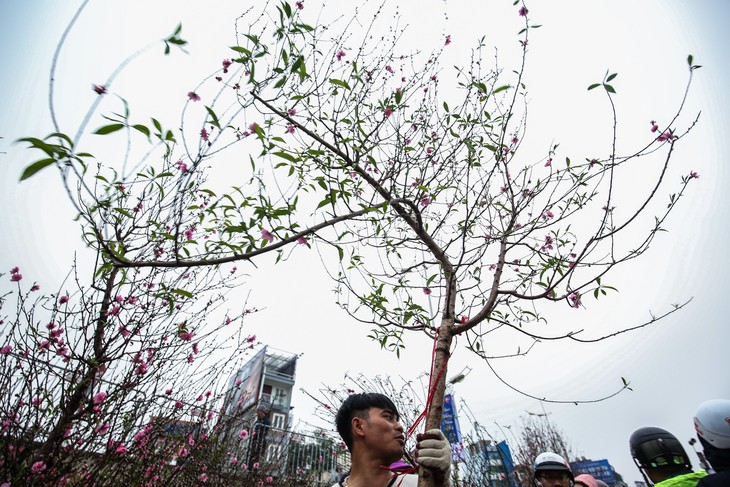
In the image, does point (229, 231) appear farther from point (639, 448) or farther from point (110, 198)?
point (639, 448)

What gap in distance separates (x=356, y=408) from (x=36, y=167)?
1.96 metres

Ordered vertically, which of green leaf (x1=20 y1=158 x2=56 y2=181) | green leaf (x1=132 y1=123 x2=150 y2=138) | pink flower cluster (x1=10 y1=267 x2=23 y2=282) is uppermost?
pink flower cluster (x1=10 y1=267 x2=23 y2=282)

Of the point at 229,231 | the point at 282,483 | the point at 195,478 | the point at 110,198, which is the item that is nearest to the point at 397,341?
the point at 229,231

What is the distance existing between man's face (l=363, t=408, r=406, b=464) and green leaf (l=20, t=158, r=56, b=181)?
1941 mm

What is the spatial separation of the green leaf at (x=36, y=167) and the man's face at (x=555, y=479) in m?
4.04

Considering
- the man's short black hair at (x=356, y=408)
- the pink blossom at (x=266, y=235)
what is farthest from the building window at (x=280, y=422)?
the pink blossom at (x=266, y=235)

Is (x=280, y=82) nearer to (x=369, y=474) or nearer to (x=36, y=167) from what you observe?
(x=36, y=167)

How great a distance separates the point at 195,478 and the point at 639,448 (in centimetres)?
503

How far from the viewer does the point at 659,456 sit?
263 centimetres

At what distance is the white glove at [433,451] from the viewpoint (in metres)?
1.31

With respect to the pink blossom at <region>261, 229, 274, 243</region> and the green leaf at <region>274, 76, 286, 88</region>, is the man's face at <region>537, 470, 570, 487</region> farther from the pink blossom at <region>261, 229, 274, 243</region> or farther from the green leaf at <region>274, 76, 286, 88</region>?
the green leaf at <region>274, 76, 286, 88</region>

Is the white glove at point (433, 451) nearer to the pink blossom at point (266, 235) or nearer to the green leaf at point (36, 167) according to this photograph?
the pink blossom at point (266, 235)

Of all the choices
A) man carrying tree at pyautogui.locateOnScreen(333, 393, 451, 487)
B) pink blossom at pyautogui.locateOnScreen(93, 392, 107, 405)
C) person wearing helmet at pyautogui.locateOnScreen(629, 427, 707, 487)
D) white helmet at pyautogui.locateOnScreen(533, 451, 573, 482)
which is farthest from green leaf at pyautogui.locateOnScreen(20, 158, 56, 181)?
white helmet at pyautogui.locateOnScreen(533, 451, 573, 482)

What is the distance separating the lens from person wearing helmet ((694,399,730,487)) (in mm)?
1979
